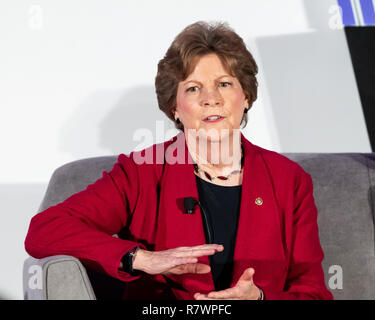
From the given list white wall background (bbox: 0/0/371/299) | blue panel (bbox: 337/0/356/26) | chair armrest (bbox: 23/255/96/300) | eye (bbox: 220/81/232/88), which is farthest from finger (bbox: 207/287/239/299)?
blue panel (bbox: 337/0/356/26)

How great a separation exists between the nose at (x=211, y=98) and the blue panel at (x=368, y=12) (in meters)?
1.10

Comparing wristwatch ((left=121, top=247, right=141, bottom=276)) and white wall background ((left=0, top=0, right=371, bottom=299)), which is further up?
white wall background ((left=0, top=0, right=371, bottom=299))

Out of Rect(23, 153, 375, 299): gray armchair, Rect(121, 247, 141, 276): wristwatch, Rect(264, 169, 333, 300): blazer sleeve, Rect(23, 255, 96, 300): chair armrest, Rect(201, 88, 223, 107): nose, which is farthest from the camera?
Rect(23, 153, 375, 299): gray armchair

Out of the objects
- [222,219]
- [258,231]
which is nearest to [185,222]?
[222,219]

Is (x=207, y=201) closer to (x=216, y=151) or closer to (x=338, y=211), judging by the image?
(x=216, y=151)

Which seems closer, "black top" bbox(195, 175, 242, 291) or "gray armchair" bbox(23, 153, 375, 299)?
"black top" bbox(195, 175, 242, 291)

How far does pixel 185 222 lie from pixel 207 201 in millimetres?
119

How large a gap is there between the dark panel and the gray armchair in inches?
18.5

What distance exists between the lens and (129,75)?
261 centimetres

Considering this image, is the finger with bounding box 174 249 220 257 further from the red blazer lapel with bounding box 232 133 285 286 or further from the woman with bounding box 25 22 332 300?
the red blazer lapel with bounding box 232 133 285 286

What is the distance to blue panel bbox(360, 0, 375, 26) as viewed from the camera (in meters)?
2.59

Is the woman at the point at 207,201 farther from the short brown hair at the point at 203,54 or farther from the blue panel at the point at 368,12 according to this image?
the blue panel at the point at 368,12

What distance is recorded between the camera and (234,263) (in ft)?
5.86
